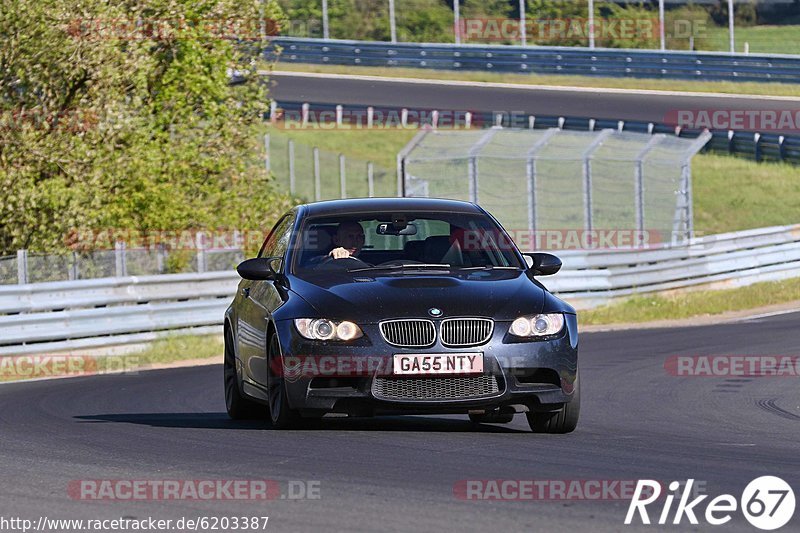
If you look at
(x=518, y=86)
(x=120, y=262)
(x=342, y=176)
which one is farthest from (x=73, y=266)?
(x=518, y=86)

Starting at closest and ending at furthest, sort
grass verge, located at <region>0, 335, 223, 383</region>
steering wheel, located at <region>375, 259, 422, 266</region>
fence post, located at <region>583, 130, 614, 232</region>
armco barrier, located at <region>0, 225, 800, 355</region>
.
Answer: steering wheel, located at <region>375, 259, 422, 266</region> < grass verge, located at <region>0, 335, 223, 383</region> < armco barrier, located at <region>0, 225, 800, 355</region> < fence post, located at <region>583, 130, 614, 232</region>

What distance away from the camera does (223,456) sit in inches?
332

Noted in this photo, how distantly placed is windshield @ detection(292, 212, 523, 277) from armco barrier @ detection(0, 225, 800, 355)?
28.2ft

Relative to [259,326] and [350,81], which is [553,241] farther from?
[350,81]

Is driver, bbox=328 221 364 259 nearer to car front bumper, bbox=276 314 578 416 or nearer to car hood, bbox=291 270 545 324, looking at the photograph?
car hood, bbox=291 270 545 324

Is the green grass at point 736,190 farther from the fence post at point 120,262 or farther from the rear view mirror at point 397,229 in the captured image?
the rear view mirror at point 397,229

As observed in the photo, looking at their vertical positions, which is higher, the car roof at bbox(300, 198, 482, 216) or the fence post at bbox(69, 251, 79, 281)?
the car roof at bbox(300, 198, 482, 216)

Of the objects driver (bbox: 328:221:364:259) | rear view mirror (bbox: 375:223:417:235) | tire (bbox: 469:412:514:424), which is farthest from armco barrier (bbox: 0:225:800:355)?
tire (bbox: 469:412:514:424)

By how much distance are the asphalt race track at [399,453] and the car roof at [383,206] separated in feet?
4.70

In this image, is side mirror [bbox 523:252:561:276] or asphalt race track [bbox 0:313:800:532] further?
side mirror [bbox 523:252:561:276]

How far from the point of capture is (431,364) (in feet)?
29.4

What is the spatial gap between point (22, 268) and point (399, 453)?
11.4 metres

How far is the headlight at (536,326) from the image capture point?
359 inches

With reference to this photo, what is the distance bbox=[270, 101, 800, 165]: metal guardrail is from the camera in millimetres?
40250
